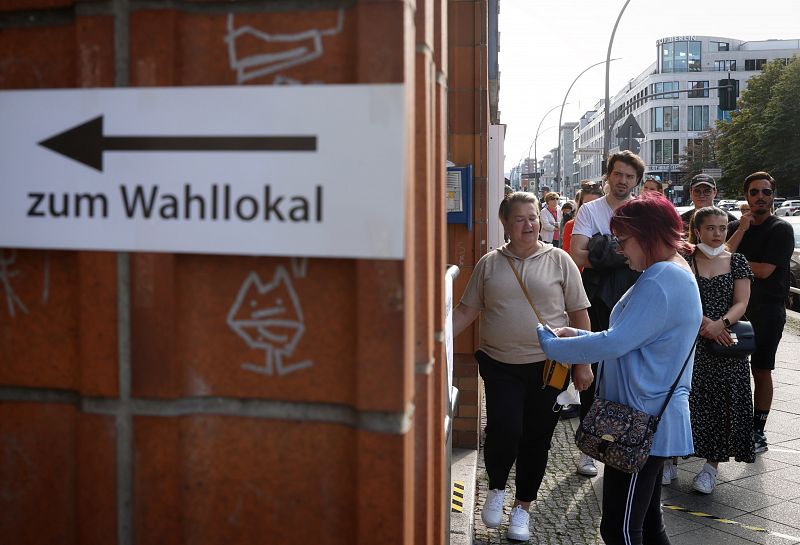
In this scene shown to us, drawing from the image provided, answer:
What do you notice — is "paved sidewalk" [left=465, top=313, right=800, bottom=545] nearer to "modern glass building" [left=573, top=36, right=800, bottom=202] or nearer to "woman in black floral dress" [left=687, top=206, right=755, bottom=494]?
"woman in black floral dress" [left=687, top=206, right=755, bottom=494]

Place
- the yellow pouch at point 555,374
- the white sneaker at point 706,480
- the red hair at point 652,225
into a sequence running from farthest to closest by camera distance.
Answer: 1. the white sneaker at point 706,480
2. the yellow pouch at point 555,374
3. the red hair at point 652,225

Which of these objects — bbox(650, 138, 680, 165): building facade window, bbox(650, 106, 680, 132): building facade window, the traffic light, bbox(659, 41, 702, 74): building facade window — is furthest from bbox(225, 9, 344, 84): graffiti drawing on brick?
bbox(659, 41, 702, 74): building facade window

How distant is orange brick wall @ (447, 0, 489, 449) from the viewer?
19.2ft

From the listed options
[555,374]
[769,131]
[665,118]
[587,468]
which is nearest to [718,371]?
[587,468]

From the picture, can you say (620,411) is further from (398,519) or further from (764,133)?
(764,133)

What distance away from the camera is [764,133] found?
63.8 meters

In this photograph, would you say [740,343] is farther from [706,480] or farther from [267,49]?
[267,49]

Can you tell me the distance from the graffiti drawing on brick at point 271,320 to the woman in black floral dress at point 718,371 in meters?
4.47

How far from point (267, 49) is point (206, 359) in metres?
0.59

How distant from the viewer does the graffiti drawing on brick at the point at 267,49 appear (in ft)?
5.16

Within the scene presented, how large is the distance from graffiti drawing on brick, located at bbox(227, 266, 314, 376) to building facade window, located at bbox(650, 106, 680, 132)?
11528 cm

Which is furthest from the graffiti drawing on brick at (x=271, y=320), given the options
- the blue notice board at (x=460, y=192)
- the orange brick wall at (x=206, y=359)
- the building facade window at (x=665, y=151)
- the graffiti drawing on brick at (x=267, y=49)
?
the building facade window at (x=665, y=151)

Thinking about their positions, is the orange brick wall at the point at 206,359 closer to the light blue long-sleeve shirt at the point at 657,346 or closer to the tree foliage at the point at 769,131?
the light blue long-sleeve shirt at the point at 657,346

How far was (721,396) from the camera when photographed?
5656mm
